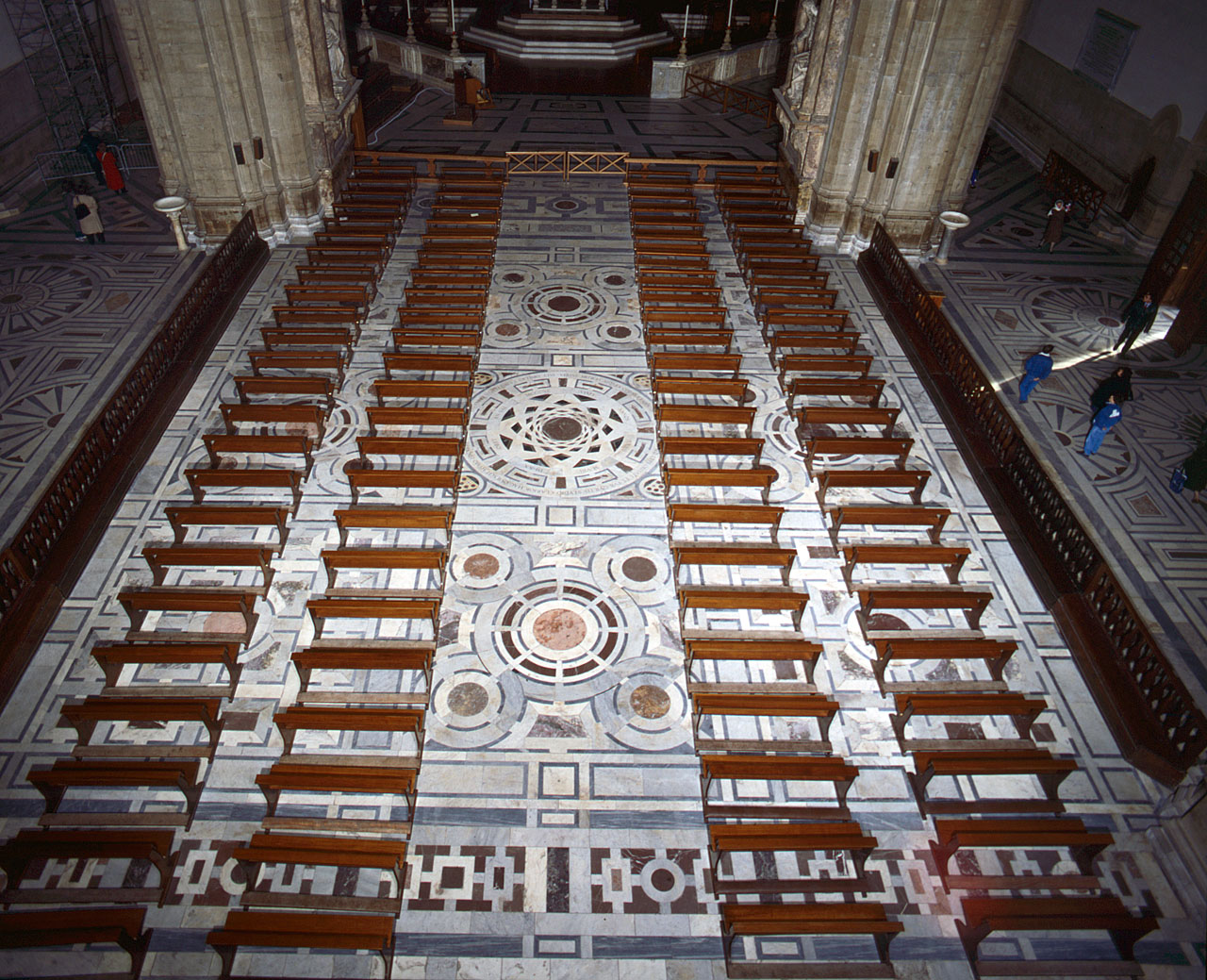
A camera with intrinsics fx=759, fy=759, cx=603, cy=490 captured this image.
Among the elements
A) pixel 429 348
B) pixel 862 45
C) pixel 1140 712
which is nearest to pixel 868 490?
pixel 1140 712

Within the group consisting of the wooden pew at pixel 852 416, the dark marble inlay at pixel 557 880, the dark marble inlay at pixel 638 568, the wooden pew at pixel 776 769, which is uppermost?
the wooden pew at pixel 852 416

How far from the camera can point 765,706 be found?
6.70 m

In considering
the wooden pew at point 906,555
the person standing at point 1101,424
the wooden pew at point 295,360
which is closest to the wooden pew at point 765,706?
the wooden pew at point 906,555

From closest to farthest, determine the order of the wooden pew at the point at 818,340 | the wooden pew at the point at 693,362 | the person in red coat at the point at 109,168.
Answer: the wooden pew at the point at 693,362 < the wooden pew at the point at 818,340 < the person in red coat at the point at 109,168

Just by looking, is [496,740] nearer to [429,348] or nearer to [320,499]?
[320,499]

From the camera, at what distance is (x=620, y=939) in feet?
18.6

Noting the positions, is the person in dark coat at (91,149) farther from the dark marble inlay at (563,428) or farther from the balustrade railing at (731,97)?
the balustrade railing at (731,97)

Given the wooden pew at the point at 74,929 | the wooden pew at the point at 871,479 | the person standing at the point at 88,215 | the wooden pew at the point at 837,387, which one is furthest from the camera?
the person standing at the point at 88,215

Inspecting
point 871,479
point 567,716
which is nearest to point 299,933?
point 567,716

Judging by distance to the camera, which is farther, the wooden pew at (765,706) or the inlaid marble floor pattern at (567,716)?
the wooden pew at (765,706)

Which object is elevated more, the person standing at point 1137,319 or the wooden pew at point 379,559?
the person standing at point 1137,319

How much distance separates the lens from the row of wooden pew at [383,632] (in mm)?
5617

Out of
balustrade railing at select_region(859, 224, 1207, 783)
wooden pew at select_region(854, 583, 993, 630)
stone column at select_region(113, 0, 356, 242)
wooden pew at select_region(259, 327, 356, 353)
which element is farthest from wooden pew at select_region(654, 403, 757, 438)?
stone column at select_region(113, 0, 356, 242)

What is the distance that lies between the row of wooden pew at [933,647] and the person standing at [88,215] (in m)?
12.2
